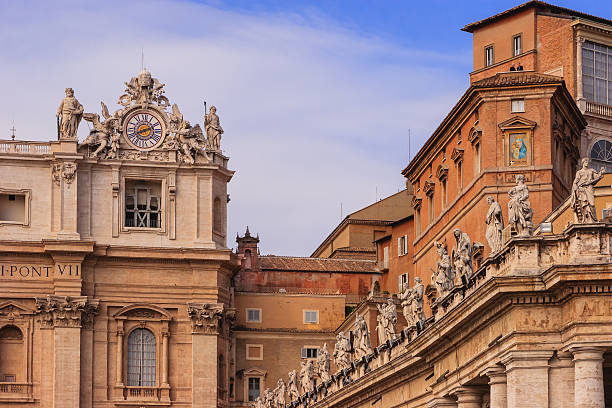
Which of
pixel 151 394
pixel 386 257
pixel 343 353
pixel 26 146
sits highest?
pixel 26 146

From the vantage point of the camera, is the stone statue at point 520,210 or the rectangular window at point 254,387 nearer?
the stone statue at point 520,210

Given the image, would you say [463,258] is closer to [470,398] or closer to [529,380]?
[470,398]

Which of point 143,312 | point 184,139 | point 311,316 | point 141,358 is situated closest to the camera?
point 141,358

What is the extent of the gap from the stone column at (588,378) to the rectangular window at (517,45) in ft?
A: 134

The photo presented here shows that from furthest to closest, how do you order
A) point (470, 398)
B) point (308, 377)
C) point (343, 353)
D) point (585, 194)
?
point (308, 377) < point (343, 353) < point (470, 398) < point (585, 194)

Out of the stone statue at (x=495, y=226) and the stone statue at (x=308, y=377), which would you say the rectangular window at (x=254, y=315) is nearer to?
the stone statue at (x=308, y=377)

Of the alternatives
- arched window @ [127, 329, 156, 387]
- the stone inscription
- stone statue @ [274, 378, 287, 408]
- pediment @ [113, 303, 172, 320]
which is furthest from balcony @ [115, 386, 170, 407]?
stone statue @ [274, 378, 287, 408]

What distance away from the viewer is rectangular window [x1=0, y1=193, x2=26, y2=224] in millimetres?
99125

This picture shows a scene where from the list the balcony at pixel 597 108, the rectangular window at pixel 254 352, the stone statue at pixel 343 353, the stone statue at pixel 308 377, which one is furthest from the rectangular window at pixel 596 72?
the rectangular window at pixel 254 352

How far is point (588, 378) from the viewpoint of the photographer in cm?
3725

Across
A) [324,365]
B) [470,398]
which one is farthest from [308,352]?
[470,398]

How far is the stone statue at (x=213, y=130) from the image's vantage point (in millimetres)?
103250

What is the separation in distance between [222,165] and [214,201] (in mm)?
2503

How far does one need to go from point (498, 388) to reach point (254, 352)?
207 feet
